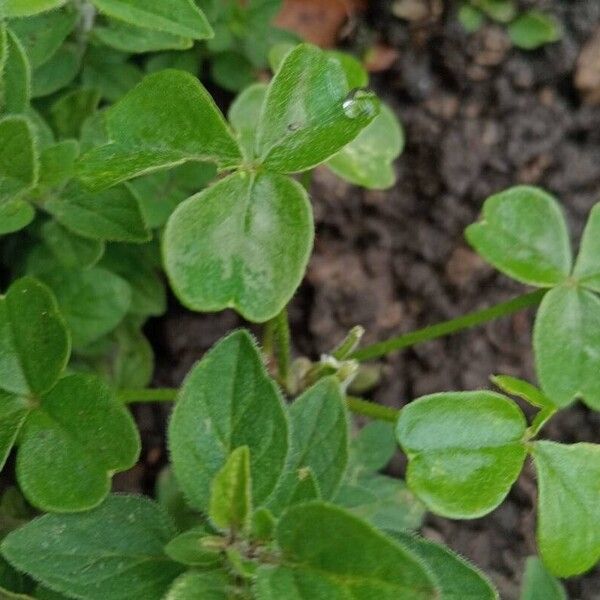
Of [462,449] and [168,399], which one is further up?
[462,449]

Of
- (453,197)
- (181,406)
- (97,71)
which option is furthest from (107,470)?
(453,197)

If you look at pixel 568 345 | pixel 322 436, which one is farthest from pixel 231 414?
pixel 568 345

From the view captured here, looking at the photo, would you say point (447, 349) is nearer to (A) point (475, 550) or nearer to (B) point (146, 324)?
(A) point (475, 550)

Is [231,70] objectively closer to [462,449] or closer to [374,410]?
[374,410]

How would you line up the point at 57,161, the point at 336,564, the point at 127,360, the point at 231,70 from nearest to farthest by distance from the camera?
the point at 336,564 → the point at 57,161 → the point at 127,360 → the point at 231,70

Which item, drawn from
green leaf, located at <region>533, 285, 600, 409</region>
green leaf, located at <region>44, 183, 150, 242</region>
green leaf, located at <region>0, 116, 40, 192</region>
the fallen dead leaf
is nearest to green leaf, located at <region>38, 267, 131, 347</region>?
green leaf, located at <region>44, 183, 150, 242</region>
